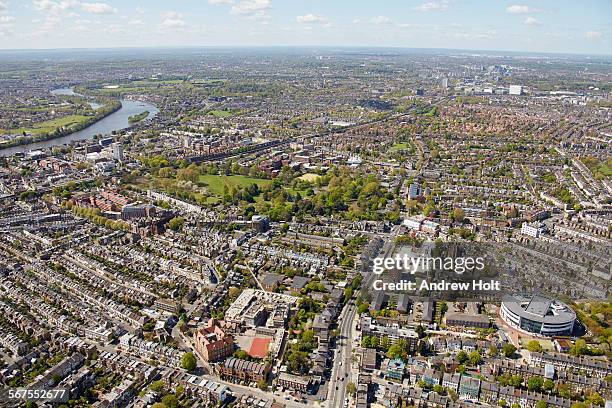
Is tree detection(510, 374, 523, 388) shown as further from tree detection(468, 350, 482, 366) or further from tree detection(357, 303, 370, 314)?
tree detection(357, 303, 370, 314)

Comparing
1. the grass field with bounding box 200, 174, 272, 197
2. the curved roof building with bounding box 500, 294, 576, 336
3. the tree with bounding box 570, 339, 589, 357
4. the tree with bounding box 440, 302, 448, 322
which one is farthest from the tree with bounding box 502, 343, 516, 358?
the grass field with bounding box 200, 174, 272, 197

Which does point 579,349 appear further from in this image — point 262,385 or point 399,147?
point 399,147

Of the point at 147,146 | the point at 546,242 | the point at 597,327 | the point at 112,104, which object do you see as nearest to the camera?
the point at 597,327

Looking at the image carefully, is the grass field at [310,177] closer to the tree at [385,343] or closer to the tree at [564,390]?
the tree at [385,343]

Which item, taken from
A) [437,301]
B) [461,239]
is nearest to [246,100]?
[461,239]

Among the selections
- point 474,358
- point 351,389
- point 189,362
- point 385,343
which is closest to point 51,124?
point 189,362

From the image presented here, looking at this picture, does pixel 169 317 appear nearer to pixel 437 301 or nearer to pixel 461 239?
pixel 437 301
